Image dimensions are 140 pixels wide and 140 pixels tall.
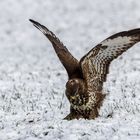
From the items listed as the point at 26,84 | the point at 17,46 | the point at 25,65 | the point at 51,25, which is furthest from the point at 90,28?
the point at 26,84

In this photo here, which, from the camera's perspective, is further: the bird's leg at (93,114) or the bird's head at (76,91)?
the bird's leg at (93,114)

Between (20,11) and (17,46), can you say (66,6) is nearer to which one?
(20,11)

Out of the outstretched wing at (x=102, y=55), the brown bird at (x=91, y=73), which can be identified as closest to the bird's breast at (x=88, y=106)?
the brown bird at (x=91, y=73)

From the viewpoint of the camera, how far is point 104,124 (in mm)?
7266

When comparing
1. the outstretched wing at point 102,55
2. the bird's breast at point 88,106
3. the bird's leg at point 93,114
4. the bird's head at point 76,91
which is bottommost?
the bird's leg at point 93,114

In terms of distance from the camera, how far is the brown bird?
7414 millimetres

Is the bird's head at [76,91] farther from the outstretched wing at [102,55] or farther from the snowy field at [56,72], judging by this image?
the snowy field at [56,72]

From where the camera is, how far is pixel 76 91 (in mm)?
7371

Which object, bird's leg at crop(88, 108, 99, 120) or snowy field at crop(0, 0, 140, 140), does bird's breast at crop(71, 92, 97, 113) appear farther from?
snowy field at crop(0, 0, 140, 140)

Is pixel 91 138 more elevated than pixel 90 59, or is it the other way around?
pixel 90 59

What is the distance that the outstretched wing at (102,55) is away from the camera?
292 inches

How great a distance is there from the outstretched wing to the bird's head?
7.2 inches

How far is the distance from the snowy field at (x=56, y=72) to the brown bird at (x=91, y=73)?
25 centimetres

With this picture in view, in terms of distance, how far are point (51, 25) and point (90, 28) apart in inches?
77.0
